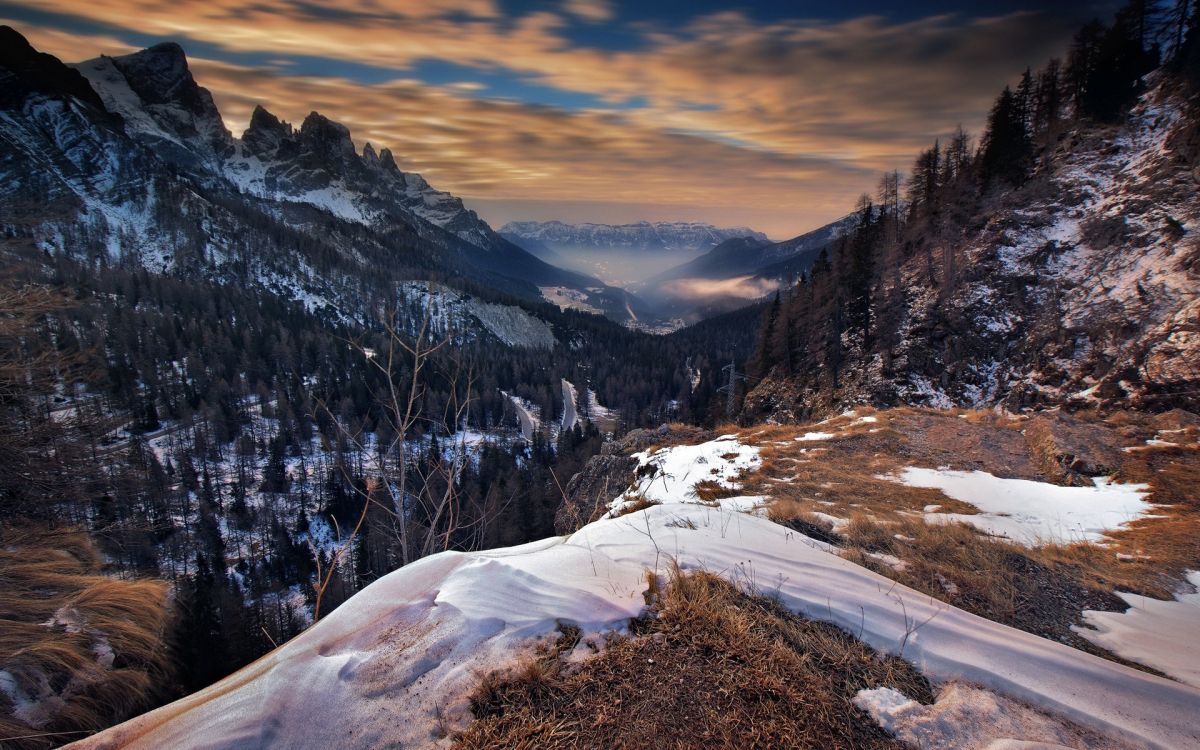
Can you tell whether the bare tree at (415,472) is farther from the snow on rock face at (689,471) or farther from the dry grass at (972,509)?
the dry grass at (972,509)

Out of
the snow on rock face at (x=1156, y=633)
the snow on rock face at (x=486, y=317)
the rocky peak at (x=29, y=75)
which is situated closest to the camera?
the snow on rock face at (x=1156, y=633)

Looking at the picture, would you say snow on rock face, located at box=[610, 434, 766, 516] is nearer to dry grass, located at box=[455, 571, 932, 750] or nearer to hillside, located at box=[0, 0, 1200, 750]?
hillside, located at box=[0, 0, 1200, 750]

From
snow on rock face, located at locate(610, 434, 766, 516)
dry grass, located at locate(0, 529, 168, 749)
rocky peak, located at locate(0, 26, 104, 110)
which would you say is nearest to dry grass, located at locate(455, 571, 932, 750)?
dry grass, located at locate(0, 529, 168, 749)

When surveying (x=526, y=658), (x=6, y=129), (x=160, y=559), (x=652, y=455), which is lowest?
(x=160, y=559)

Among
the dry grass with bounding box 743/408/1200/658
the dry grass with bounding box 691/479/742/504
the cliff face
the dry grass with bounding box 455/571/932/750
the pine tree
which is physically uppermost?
the pine tree

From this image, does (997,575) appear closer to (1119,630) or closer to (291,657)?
(1119,630)

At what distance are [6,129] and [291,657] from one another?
675 feet

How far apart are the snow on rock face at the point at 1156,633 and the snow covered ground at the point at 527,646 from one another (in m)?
0.97

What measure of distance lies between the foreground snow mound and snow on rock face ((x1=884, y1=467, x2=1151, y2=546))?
4568 millimetres

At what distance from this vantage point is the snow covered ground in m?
2.50

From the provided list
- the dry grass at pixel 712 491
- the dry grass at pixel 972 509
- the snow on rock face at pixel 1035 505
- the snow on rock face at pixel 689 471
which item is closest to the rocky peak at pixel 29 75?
the snow on rock face at pixel 689 471

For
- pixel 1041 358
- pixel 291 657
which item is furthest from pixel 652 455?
pixel 1041 358

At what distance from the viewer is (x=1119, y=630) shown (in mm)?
4066

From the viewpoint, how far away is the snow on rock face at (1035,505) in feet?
23.9
